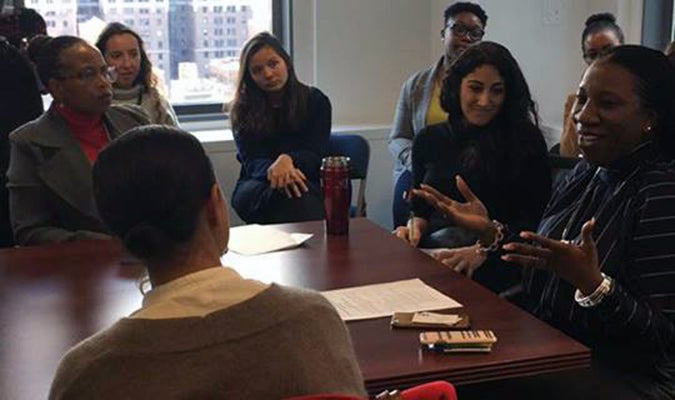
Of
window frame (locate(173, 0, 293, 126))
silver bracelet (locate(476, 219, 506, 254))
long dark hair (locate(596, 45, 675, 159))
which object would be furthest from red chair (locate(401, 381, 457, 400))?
window frame (locate(173, 0, 293, 126))

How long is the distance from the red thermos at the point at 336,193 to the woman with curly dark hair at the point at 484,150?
0.38 meters

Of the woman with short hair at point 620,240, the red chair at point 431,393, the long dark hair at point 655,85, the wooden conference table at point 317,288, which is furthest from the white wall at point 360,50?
the red chair at point 431,393

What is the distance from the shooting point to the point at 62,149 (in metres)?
2.61

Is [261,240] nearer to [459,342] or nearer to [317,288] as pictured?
[317,288]

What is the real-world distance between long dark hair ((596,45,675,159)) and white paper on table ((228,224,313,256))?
0.90 meters

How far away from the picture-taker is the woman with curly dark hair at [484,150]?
8.60ft

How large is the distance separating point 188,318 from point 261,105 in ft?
8.79

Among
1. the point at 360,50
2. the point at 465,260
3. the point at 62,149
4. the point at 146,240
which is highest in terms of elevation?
the point at 360,50

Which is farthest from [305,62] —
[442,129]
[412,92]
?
[442,129]

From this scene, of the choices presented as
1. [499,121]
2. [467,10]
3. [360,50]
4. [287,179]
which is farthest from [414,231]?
[360,50]

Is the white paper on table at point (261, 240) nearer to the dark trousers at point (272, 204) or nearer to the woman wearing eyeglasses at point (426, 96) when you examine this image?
the dark trousers at point (272, 204)

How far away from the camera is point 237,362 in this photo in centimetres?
100

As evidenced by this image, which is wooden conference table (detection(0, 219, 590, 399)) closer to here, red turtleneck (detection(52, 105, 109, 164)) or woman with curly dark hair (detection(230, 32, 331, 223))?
red turtleneck (detection(52, 105, 109, 164))

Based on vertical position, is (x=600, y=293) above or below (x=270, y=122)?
below
